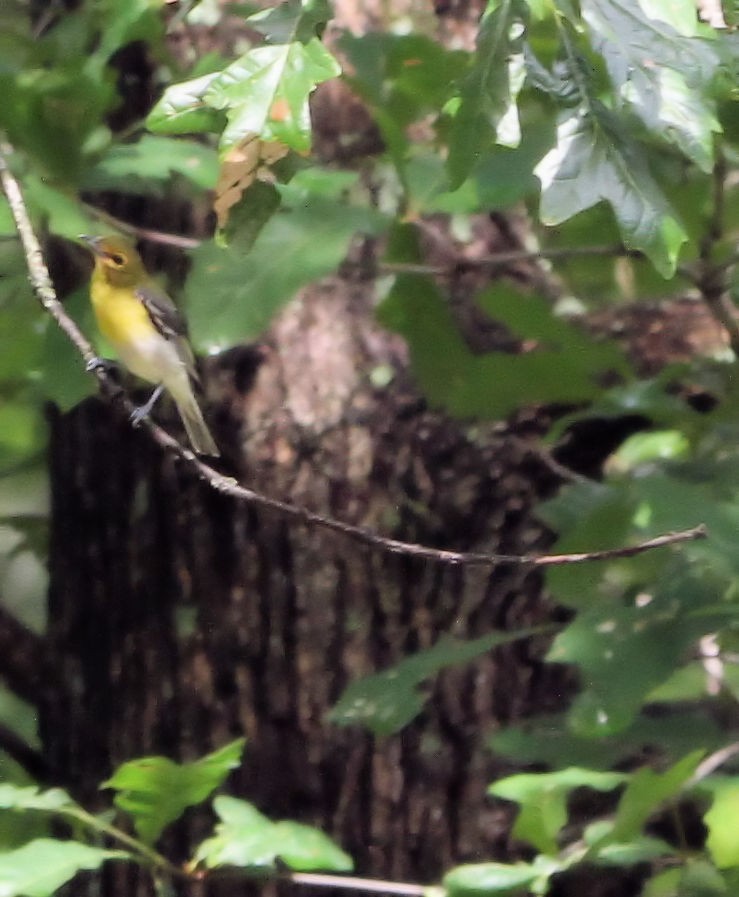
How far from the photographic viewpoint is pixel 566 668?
1.51 metres

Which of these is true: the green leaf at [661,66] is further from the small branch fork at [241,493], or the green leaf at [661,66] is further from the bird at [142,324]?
the bird at [142,324]

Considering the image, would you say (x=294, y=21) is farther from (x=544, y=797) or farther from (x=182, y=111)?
(x=544, y=797)

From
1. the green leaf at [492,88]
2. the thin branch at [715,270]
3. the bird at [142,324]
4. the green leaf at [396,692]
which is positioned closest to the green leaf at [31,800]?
the green leaf at [396,692]

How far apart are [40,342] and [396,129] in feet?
1.66

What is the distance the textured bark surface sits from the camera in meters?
1.48

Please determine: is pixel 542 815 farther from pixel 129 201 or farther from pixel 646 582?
pixel 129 201

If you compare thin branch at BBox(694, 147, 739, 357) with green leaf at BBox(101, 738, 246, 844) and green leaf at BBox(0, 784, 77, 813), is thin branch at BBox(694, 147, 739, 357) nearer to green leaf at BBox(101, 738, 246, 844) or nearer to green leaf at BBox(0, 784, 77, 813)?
green leaf at BBox(101, 738, 246, 844)

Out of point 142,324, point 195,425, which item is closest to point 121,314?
point 142,324

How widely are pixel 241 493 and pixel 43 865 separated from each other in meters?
0.47

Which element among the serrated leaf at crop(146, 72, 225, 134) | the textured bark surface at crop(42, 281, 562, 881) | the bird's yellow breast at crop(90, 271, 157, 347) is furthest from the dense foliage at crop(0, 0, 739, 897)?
the bird's yellow breast at crop(90, 271, 157, 347)

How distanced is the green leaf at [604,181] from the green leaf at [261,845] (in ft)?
2.24

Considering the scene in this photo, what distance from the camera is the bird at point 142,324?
5.42 feet

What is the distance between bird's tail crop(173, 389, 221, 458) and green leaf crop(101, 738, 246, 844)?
42 cm

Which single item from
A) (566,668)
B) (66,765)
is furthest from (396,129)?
(66,765)
